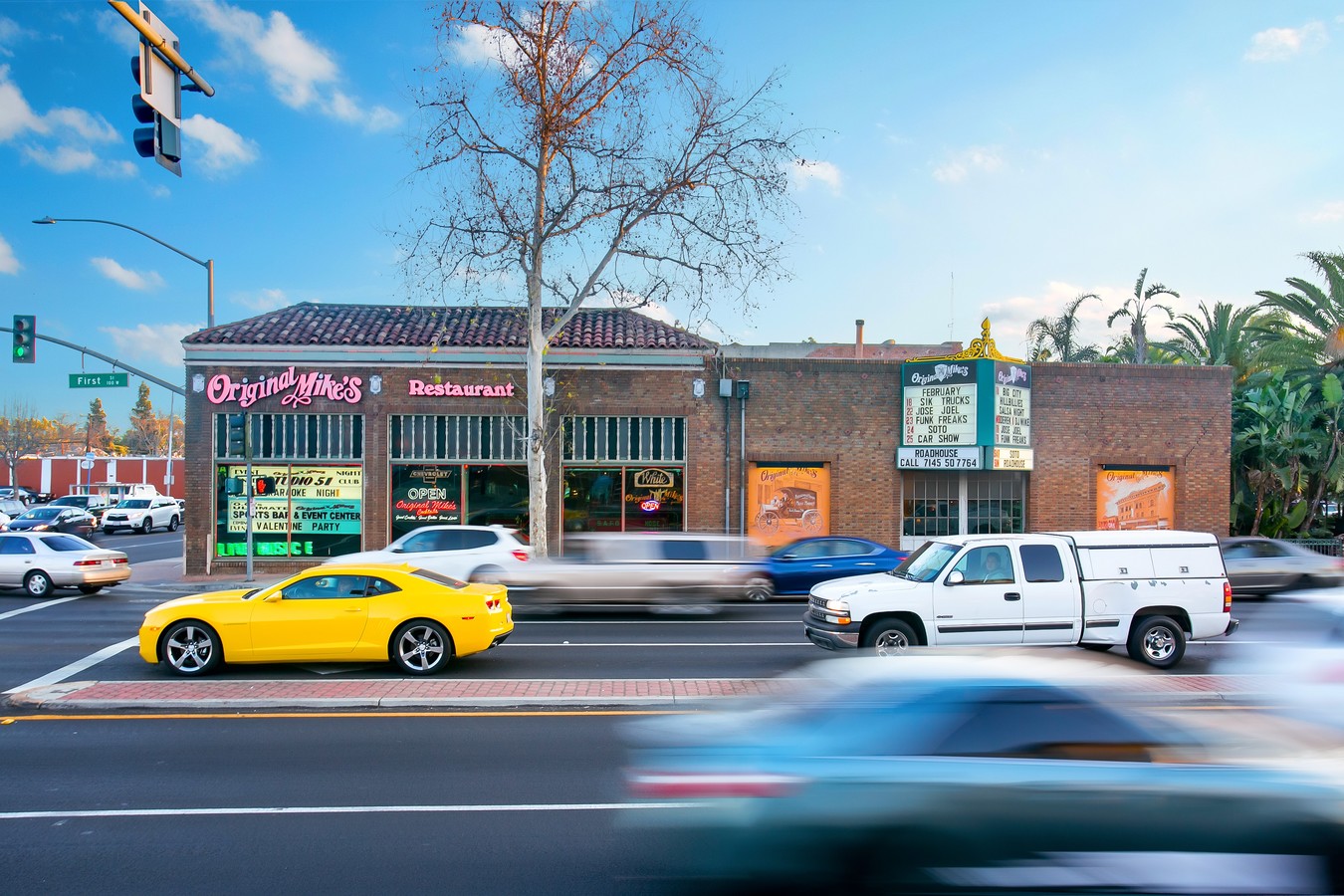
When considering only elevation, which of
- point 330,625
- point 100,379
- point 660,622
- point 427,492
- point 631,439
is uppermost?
point 100,379

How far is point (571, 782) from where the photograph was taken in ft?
22.5

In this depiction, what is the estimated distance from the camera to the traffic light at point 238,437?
2053 cm

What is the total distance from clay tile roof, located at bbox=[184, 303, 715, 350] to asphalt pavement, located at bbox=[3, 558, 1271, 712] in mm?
14371

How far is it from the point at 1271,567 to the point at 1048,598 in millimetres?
11335

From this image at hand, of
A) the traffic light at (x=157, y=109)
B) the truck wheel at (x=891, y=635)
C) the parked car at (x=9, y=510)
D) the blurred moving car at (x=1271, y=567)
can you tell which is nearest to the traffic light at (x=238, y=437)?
the traffic light at (x=157, y=109)

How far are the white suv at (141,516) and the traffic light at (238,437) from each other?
2916 centimetres

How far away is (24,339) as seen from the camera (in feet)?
76.1

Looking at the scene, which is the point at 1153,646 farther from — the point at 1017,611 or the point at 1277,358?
the point at 1277,358

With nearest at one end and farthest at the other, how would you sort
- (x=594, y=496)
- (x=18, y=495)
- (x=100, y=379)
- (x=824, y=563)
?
(x=824, y=563) < (x=594, y=496) < (x=100, y=379) < (x=18, y=495)

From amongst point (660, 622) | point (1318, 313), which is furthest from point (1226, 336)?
point (660, 622)

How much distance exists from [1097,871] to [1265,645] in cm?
440

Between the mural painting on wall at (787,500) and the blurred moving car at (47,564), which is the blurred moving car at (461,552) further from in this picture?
the mural painting on wall at (787,500)

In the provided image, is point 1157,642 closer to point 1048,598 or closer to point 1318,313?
point 1048,598

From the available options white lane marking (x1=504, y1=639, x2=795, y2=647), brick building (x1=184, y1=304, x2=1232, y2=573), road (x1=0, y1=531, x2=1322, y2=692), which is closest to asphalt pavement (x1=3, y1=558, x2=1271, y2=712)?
road (x1=0, y1=531, x2=1322, y2=692)
